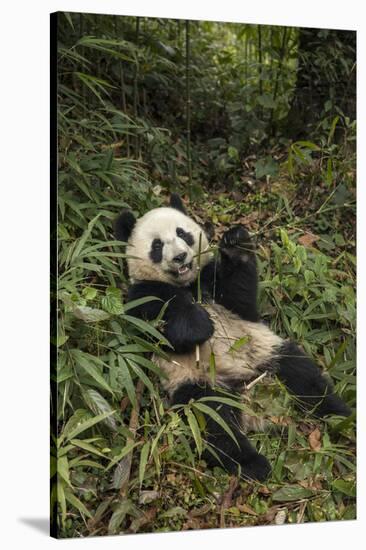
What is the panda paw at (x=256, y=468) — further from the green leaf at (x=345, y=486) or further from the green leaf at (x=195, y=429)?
the green leaf at (x=345, y=486)

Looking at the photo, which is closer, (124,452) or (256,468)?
(124,452)

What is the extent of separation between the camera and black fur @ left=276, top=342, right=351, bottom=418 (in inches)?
199

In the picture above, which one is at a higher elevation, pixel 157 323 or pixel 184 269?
pixel 184 269

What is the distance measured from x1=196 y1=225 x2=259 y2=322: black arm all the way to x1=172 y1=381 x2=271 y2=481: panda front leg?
511 millimetres

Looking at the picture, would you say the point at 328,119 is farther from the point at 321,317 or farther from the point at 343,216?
the point at 321,317

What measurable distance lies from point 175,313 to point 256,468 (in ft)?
3.01

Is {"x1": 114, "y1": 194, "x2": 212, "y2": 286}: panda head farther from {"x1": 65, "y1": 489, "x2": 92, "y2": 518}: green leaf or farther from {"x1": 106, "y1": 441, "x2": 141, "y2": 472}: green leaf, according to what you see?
{"x1": 65, "y1": 489, "x2": 92, "y2": 518}: green leaf

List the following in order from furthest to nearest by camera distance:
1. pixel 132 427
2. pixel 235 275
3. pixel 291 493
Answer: pixel 235 275 < pixel 291 493 < pixel 132 427

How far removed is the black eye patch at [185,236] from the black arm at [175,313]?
255 millimetres

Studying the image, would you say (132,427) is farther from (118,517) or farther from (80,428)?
(118,517)

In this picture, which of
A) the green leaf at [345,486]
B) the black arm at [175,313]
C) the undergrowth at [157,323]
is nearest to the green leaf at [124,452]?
the undergrowth at [157,323]

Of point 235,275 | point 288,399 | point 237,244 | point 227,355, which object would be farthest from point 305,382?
point 237,244

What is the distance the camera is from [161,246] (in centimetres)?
478

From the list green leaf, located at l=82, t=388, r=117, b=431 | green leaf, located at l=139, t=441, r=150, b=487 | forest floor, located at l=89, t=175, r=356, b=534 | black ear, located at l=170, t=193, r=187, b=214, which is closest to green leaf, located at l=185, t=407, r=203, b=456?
forest floor, located at l=89, t=175, r=356, b=534
